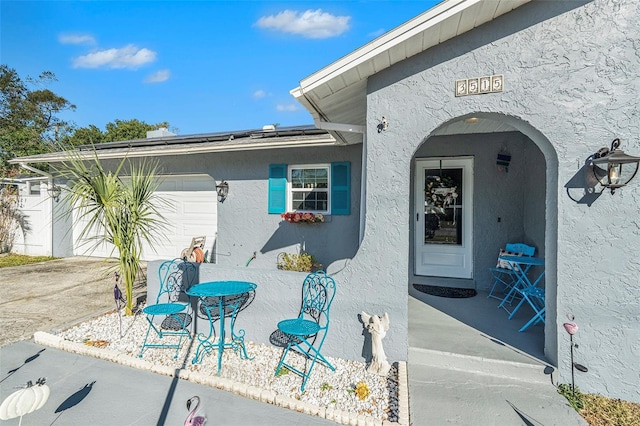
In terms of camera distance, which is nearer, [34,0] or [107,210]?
[107,210]

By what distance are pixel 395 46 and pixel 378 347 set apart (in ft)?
10.3

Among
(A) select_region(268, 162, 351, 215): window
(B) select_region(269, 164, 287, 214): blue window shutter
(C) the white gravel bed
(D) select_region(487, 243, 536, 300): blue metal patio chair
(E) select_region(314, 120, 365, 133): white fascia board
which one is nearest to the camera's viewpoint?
(C) the white gravel bed

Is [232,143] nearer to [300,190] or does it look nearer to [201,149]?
[201,149]

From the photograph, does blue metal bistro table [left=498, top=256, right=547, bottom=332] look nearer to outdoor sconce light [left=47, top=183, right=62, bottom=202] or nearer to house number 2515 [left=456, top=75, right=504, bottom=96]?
house number 2515 [left=456, top=75, right=504, bottom=96]

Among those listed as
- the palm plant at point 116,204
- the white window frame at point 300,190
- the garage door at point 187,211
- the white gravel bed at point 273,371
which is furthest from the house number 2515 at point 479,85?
the garage door at point 187,211

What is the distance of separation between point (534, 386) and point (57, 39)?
66.4 ft

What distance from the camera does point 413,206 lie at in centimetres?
586

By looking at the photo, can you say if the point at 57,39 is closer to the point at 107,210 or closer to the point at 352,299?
the point at 107,210

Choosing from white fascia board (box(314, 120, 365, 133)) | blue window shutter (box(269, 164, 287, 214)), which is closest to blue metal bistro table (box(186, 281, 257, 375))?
white fascia board (box(314, 120, 365, 133))

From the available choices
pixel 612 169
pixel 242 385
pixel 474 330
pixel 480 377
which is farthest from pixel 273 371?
pixel 612 169

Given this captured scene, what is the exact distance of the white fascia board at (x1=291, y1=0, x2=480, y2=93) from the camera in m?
2.76

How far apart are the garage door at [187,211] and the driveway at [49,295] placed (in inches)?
41.8

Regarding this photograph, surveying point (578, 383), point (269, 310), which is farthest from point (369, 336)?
point (578, 383)

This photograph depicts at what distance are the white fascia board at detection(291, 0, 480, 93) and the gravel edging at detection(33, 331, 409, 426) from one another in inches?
129
